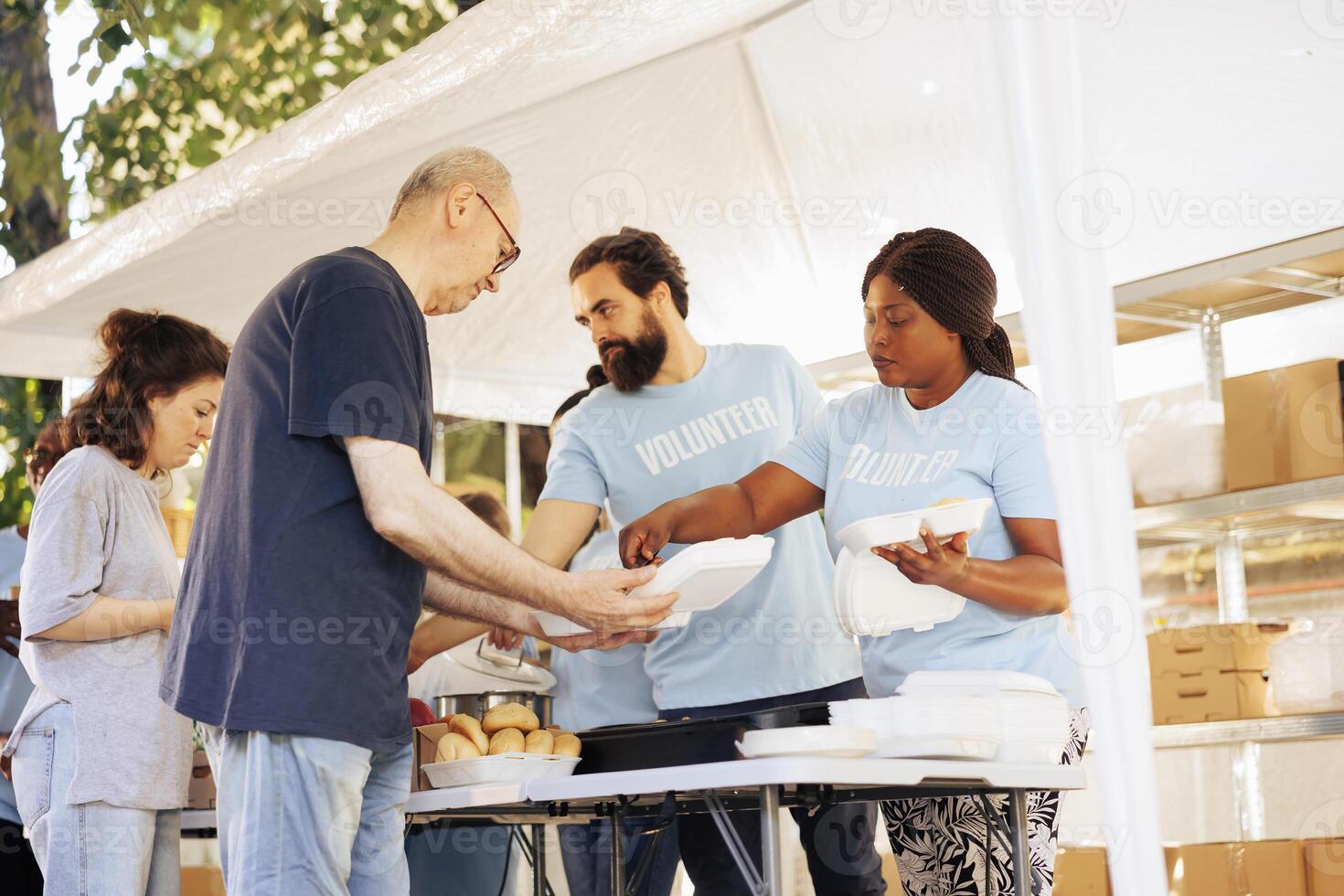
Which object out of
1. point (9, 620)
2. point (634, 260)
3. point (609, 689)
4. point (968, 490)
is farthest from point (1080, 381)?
point (9, 620)

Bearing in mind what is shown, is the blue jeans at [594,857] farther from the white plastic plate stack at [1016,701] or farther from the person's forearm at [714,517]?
the white plastic plate stack at [1016,701]

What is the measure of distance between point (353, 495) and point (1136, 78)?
2.32 meters

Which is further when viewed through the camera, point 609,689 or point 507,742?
point 609,689

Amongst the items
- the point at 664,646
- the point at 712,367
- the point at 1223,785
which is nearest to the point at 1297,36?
the point at 712,367

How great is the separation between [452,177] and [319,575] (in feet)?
2.42

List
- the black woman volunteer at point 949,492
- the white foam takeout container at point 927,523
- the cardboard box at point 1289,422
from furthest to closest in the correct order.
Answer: the cardboard box at point 1289,422 < the black woman volunteer at point 949,492 < the white foam takeout container at point 927,523

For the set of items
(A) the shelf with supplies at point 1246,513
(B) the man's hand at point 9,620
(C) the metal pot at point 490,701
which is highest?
(A) the shelf with supplies at point 1246,513

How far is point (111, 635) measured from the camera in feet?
8.78

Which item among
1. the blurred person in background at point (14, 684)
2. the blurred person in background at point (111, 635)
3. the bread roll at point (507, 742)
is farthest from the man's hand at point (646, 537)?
the blurred person in background at point (14, 684)

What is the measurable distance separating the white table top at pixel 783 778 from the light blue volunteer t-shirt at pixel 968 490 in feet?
0.95

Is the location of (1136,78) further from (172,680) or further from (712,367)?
(172,680)

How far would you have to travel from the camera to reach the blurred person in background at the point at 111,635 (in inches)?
103

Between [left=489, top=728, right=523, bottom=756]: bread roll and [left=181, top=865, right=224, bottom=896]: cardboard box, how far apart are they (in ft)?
6.78

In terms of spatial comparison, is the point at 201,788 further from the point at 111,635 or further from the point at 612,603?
the point at 612,603
